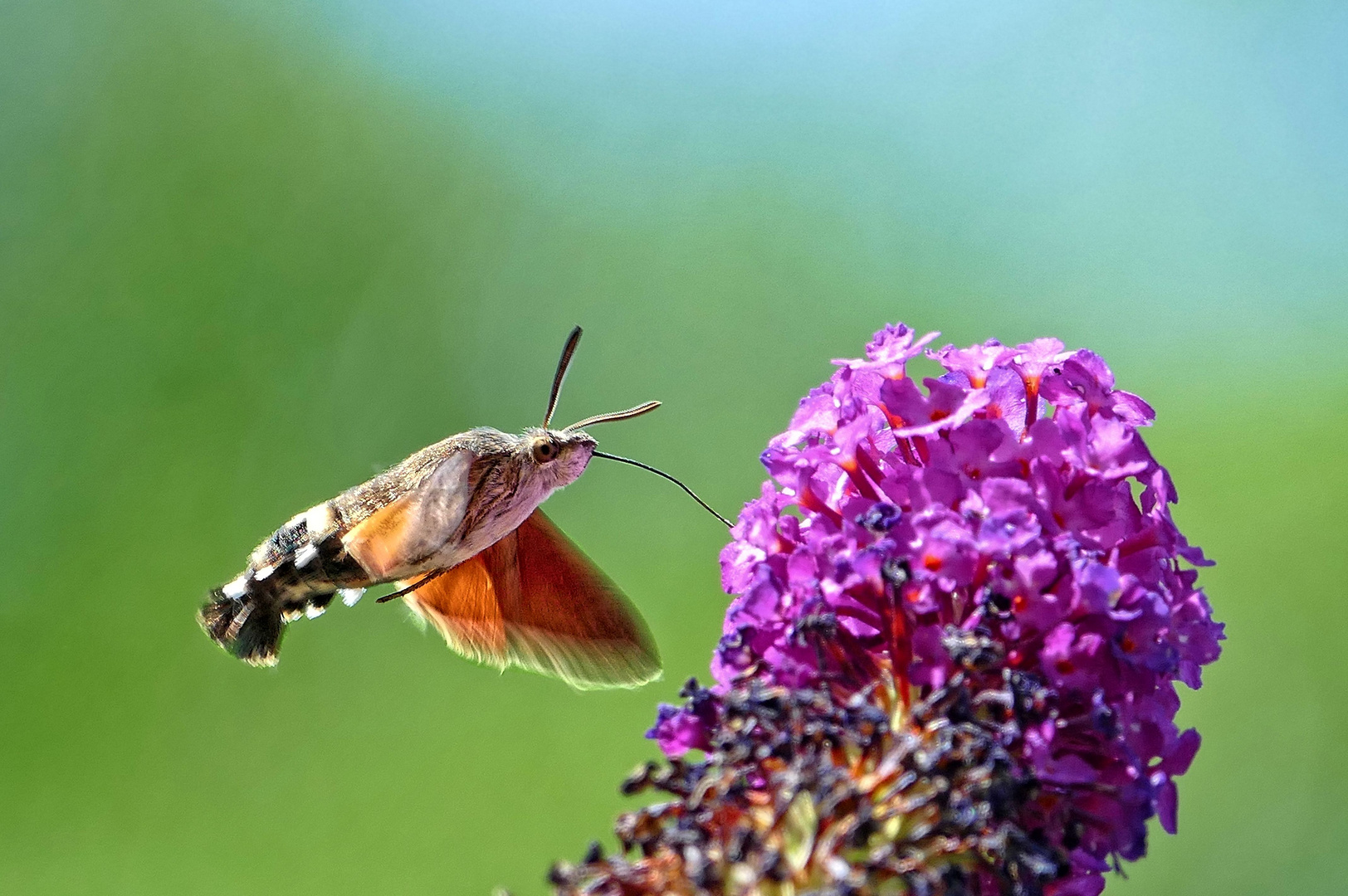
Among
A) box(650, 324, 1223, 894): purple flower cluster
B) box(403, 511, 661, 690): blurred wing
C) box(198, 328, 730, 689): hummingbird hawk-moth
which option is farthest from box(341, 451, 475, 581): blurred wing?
box(650, 324, 1223, 894): purple flower cluster

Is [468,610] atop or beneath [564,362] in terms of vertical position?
beneath

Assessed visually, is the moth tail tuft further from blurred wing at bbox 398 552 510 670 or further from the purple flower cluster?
the purple flower cluster

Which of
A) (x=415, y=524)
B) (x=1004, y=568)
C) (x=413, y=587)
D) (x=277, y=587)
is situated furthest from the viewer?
(x=413, y=587)

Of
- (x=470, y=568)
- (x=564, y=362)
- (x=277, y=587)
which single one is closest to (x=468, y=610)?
(x=470, y=568)

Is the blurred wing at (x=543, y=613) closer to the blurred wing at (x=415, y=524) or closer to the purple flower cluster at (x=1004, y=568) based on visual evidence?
the blurred wing at (x=415, y=524)

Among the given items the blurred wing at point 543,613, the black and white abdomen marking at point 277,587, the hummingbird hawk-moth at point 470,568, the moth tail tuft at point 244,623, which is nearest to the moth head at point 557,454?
the hummingbird hawk-moth at point 470,568

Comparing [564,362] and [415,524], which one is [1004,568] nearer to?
[415,524]

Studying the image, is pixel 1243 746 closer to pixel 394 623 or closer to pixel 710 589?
pixel 710 589

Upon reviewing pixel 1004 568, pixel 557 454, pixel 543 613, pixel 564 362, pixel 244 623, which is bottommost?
pixel 1004 568

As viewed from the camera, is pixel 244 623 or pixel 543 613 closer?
pixel 244 623
